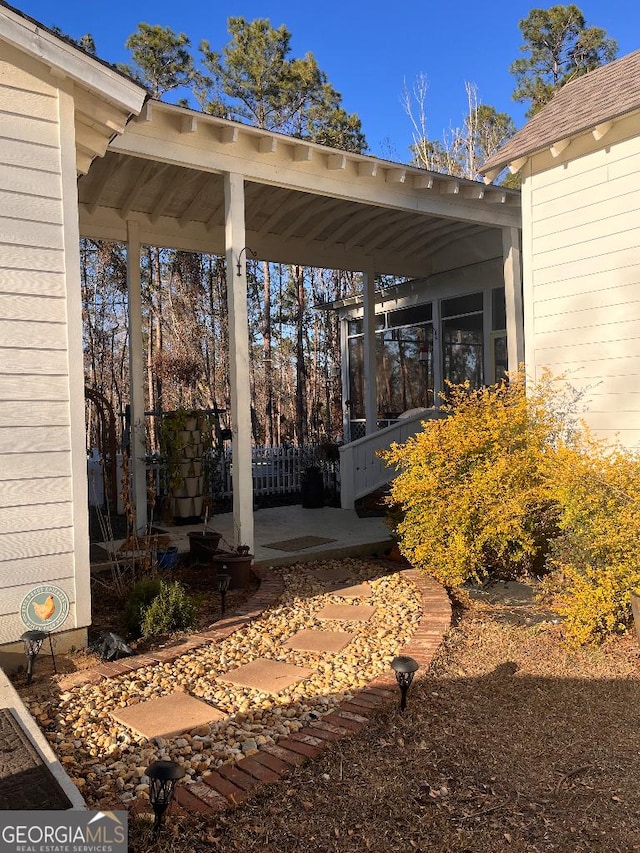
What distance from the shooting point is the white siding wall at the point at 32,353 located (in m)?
3.80

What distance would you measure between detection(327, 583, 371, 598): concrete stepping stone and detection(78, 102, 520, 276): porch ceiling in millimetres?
3771

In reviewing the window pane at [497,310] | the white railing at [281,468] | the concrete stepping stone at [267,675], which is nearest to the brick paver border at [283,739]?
the concrete stepping stone at [267,675]

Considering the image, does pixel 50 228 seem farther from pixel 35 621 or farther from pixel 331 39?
pixel 331 39

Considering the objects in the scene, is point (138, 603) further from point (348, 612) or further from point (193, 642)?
point (348, 612)

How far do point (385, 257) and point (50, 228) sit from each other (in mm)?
7357

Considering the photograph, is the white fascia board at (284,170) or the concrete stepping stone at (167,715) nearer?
the concrete stepping stone at (167,715)

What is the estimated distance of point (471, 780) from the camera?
261 cm

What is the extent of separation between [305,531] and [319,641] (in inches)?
139

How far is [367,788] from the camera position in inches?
99.9

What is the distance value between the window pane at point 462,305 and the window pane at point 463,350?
0.12 m

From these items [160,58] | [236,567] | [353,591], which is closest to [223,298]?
[160,58]

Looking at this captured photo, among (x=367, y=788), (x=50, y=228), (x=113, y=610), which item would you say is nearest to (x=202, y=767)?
(x=367, y=788)

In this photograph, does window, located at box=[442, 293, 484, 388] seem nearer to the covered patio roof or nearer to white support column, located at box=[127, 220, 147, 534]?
the covered patio roof

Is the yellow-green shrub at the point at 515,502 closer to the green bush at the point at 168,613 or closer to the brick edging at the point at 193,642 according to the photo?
the brick edging at the point at 193,642
